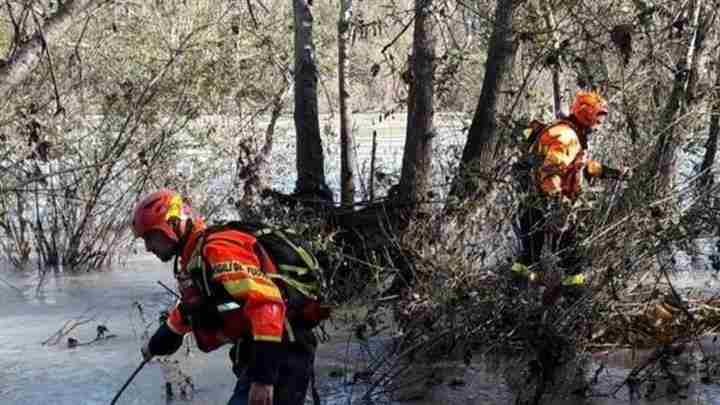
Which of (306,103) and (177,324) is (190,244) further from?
(306,103)

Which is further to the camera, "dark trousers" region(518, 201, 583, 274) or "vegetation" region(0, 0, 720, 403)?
"dark trousers" region(518, 201, 583, 274)

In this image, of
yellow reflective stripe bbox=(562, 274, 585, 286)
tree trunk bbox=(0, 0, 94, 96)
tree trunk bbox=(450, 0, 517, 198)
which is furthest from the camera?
tree trunk bbox=(450, 0, 517, 198)

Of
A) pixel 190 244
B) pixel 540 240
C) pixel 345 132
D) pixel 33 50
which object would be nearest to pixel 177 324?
pixel 190 244

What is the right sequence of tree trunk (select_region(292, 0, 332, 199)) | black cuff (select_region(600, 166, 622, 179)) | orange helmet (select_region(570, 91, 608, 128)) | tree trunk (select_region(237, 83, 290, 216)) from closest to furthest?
black cuff (select_region(600, 166, 622, 179))
orange helmet (select_region(570, 91, 608, 128))
tree trunk (select_region(237, 83, 290, 216))
tree trunk (select_region(292, 0, 332, 199))

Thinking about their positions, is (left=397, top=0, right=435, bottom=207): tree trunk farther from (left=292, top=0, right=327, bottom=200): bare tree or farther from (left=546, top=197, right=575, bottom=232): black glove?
(left=546, top=197, right=575, bottom=232): black glove

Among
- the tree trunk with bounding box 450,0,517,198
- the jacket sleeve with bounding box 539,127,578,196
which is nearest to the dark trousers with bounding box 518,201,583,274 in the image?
the jacket sleeve with bounding box 539,127,578,196

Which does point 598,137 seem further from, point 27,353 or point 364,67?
point 364,67

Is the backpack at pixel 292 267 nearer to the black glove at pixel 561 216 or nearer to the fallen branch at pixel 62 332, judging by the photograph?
the black glove at pixel 561 216

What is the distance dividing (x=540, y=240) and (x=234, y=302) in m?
4.36

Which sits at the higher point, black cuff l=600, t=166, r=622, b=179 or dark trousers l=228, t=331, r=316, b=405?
black cuff l=600, t=166, r=622, b=179

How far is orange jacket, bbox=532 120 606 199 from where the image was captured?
7797mm

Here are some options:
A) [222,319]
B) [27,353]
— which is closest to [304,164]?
[27,353]

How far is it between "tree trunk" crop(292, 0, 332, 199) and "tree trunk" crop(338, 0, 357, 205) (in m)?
0.45

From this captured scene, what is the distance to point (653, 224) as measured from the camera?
6.90 meters
